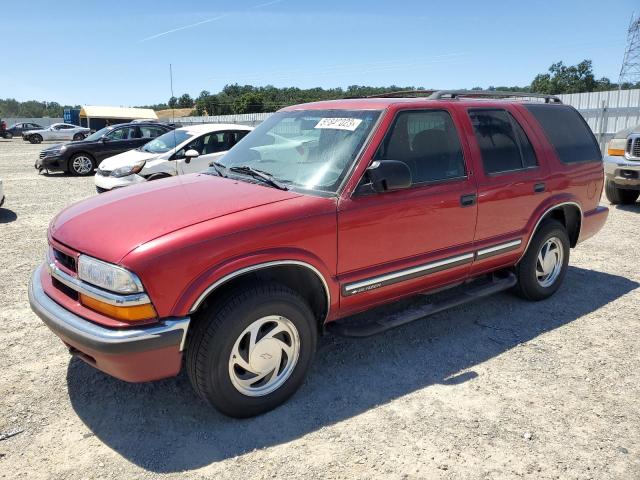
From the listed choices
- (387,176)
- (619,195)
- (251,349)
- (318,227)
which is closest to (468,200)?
(387,176)

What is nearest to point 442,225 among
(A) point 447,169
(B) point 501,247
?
(A) point 447,169

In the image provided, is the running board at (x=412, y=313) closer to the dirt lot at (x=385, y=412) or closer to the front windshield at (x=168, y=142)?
the dirt lot at (x=385, y=412)

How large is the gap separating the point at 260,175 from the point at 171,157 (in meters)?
6.83

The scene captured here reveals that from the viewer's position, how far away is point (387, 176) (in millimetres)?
3207

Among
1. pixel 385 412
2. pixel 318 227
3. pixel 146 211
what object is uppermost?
pixel 146 211

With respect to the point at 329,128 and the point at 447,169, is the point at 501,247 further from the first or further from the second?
the point at 329,128

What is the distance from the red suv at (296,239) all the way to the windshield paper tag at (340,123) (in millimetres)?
12

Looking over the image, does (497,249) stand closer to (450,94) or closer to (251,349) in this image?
(450,94)

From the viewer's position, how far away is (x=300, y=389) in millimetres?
3334

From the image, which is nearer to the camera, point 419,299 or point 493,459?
point 493,459

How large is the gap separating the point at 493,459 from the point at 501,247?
2038 mm

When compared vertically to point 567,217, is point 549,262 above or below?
below

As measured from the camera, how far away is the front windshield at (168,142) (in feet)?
33.2

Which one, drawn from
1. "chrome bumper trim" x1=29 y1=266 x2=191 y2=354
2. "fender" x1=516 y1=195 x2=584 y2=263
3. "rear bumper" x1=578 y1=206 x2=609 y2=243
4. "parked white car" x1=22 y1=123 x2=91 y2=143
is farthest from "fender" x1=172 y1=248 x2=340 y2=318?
"parked white car" x1=22 y1=123 x2=91 y2=143
